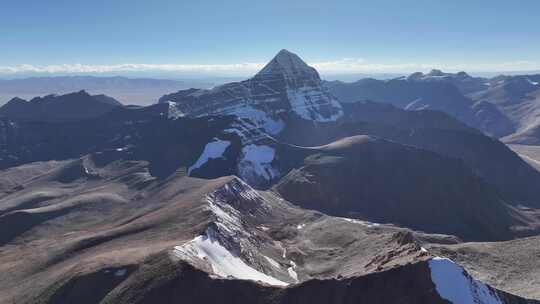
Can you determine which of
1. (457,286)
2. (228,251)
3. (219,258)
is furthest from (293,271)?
(457,286)

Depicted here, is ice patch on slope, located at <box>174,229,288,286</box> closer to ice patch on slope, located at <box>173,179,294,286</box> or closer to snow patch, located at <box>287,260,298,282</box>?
ice patch on slope, located at <box>173,179,294,286</box>

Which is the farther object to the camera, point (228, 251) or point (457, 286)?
point (228, 251)

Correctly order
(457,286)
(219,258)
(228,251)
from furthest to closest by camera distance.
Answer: (228,251)
(219,258)
(457,286)

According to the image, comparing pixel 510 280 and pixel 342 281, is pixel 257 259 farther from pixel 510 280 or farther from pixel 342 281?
pixel 510 280

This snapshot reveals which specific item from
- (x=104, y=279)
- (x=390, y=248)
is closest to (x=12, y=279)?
(x=104, y=279)

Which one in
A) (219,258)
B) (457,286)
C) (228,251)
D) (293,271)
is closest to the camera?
(457,286)

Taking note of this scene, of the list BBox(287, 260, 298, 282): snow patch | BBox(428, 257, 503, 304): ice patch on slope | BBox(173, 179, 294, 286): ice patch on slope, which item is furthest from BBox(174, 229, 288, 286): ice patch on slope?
BBox(428, 257, 503, 304): ice patch on slope

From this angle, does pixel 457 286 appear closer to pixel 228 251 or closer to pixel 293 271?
pixel 293 271
